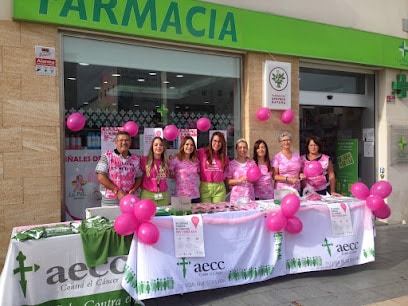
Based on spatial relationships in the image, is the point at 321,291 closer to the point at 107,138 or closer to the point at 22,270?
the point at 22,270

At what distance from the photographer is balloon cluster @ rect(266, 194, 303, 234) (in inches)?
156

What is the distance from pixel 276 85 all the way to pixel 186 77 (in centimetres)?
145

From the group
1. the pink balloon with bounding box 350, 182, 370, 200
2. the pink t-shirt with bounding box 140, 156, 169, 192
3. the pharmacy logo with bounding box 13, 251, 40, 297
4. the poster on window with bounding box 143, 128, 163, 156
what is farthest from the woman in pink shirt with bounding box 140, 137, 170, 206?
the pink balloon with bounding box 350, 182, 370, 200

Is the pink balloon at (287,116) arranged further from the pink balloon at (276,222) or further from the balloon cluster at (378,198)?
the pink balloon at (276,222)

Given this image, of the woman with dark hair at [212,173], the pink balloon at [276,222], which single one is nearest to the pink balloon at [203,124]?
the woman with dark hair at [212,173]

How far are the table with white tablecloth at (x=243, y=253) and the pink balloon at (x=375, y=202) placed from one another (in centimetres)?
10

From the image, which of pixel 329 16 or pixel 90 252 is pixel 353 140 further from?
pixel 90 252

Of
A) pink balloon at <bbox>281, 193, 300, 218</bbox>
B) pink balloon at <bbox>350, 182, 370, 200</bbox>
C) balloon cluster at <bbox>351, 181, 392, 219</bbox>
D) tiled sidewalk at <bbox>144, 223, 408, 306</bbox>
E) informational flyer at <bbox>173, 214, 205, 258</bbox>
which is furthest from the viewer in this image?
pink balloon at <bbox>350, 182, 370, 200</bbox>

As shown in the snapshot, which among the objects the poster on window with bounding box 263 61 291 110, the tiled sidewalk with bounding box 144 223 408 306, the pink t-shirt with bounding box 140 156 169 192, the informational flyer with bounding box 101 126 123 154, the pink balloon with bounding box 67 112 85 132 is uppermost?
the poster on window with bounding box 263 61 291 110

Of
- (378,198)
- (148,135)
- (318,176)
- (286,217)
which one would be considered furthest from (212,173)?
(378,198)

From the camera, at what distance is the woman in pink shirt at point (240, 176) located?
494cm

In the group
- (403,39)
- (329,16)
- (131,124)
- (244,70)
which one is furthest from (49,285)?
(403,39)

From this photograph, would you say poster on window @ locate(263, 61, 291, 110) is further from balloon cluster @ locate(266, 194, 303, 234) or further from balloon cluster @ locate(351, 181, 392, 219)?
balloon cluster @ locate(266, 194, 303, 234)

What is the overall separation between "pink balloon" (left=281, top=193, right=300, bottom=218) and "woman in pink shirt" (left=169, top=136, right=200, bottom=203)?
122 cm
